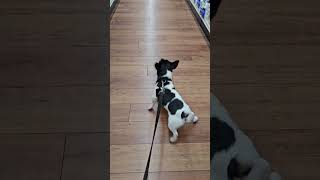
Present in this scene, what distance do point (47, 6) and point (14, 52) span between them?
86 millimetres

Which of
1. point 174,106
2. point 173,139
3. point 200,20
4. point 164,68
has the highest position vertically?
point 200,20

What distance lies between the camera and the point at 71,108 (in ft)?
2.17

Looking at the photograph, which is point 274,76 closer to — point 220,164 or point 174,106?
point 220,164

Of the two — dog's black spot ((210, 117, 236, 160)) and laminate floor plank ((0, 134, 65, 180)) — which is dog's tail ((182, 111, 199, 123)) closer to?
dog's black spot ((210, 117, 236, 160))

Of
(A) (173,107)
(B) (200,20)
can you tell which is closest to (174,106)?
(A) (173,107)

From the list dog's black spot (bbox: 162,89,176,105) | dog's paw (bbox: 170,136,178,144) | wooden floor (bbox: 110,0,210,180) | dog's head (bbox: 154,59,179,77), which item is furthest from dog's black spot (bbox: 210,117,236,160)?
dog's head (bbox: 154,59,179,77)

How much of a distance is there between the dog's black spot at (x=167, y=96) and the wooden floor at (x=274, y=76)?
2.67 feet

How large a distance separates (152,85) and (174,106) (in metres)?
0.34

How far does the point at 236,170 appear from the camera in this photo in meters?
0.75

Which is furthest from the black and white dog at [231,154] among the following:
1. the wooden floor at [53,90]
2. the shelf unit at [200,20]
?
the shelf unit at [200,20]

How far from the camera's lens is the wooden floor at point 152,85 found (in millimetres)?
1308

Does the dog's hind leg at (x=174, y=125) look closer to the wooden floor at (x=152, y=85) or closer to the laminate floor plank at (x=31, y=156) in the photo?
the wooden floor at (x=152, y=85)

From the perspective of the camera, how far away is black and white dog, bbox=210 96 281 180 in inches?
28.5

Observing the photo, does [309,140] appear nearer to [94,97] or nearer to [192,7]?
[94,97]
